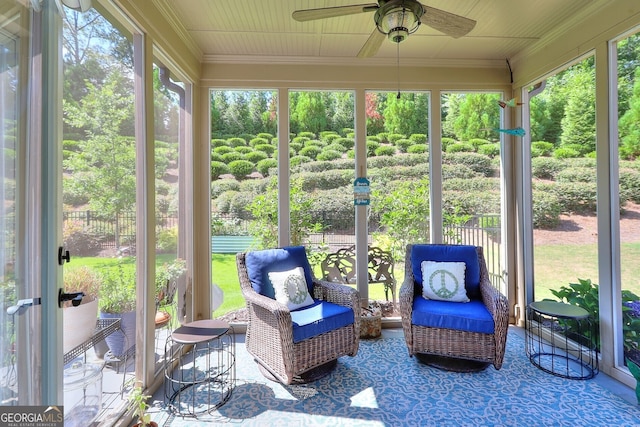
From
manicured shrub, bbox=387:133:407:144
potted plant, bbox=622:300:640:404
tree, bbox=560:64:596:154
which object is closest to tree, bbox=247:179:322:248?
manicured shrub, bbox=387:133:407:144

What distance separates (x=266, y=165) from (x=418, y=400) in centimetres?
251

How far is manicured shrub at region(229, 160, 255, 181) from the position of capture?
3270 mm

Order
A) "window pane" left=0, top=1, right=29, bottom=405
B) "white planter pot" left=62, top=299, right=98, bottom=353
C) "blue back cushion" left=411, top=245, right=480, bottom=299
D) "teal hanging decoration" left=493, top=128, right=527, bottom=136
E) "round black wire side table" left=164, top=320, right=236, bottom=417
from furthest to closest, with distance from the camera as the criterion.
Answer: "teal hanging decoration" left=493, top=128, right=527, bottom=136, "blue back cushion" left=411, top=245, right=480, bottom=299, "round black wire side table" left=164, top=320, right=236, bottom=417, "white planter pot" left=62, top=299, right=98, bottom=353, "window pane" left=0, top=1, right=29, bottom=405

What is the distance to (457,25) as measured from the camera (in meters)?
1.83

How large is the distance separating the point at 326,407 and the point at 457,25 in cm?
257

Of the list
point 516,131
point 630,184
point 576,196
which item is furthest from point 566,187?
point 516,131

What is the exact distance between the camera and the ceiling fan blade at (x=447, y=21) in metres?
1.72

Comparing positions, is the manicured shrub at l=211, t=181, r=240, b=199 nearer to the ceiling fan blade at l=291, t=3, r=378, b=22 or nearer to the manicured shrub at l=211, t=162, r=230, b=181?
the manicured shrub at l=211, t=162, r=230, b=181

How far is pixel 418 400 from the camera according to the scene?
2.11 m

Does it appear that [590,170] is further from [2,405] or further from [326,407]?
[2,405]

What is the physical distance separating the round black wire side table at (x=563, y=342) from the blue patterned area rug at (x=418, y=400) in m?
0.15

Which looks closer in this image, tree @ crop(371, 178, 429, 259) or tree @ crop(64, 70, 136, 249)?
tree @ crop(64, 70, 136, 249)

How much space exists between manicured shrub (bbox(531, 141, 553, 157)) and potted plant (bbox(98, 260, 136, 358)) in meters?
3.79

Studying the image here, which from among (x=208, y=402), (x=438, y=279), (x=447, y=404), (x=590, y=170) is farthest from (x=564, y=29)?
(x=208, y=402)
